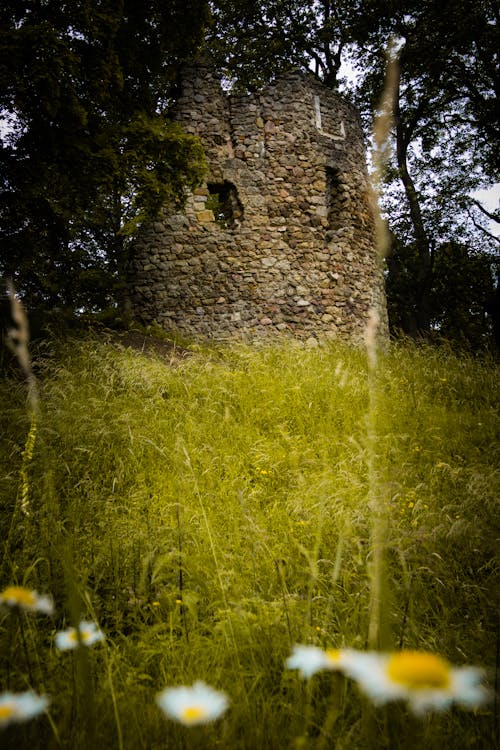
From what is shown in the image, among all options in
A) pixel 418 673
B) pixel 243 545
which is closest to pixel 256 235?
pixel 243 545

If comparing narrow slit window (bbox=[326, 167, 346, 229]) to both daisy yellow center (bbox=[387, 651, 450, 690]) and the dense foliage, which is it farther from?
daisy yellow center (bbox=[387, 651, 450, 690])

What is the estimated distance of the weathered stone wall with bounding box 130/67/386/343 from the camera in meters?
8.82

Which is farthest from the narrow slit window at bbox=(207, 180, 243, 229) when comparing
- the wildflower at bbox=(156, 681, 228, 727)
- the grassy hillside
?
the wildflower at bbox=(156, 681, 228, 727)

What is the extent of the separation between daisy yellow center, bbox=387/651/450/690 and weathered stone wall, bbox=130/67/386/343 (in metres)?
8.26

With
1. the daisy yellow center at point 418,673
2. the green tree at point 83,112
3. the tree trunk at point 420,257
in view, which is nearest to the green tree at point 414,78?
the tree trunk at point 420,257

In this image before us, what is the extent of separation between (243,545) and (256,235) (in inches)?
306

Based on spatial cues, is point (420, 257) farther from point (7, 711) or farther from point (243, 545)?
point (7, 711)

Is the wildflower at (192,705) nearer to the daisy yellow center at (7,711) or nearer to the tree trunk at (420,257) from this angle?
the daisy yellow center at (7,711)

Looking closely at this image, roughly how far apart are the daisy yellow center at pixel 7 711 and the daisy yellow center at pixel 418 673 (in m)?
0.48

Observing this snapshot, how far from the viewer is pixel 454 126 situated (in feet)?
47.1

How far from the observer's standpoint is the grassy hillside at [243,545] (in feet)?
3.66

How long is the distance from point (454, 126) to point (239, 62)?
7328mm

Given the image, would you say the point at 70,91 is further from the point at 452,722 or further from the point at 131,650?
the point at 452,722

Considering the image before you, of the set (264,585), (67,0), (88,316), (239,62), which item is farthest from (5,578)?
(239,62)
